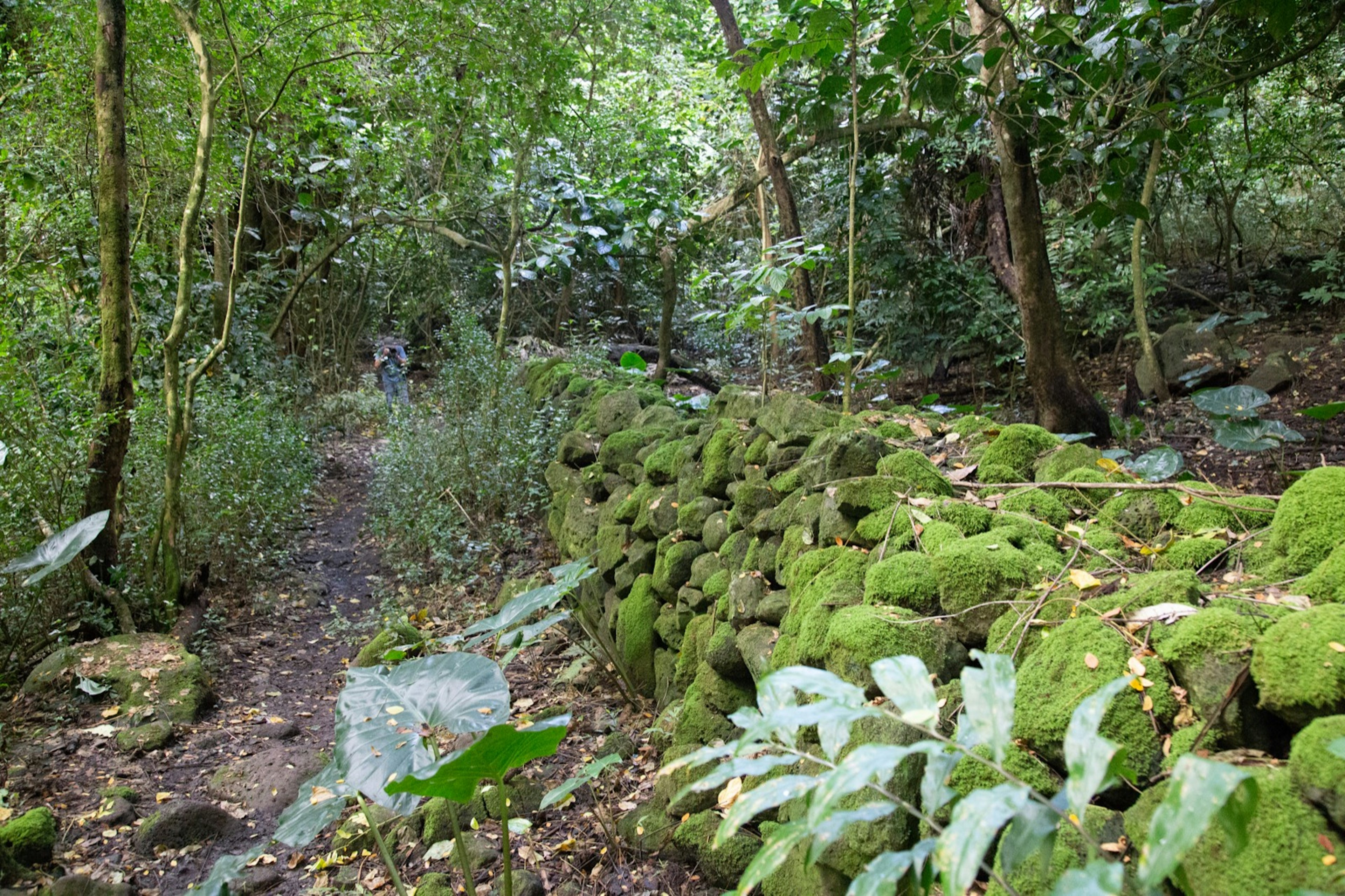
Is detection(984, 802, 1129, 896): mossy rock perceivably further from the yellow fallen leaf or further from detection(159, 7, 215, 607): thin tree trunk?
detection(159, 7, 215, 607): thin tree trunk

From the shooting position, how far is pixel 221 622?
480cm

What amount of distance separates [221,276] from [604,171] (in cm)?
400

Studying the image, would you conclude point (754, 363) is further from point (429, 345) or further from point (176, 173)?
point (176, 173)

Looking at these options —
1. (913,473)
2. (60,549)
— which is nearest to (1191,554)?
(913,473)

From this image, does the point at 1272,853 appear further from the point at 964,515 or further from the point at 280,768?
the point at 280,768

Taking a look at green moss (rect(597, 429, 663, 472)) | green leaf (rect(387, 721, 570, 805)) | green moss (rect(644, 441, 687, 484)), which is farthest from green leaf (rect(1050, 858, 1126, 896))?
green moss (rect(597, 429, 663, 472))

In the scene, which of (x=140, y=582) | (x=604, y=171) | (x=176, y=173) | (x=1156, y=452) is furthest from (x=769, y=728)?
(x=604, y=171)

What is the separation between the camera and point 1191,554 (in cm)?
Answer: 183

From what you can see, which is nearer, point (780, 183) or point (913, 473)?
point (913, 473)

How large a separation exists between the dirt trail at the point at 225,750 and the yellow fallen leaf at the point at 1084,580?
Result: 2614mm

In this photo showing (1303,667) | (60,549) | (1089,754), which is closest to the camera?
(1089,754)

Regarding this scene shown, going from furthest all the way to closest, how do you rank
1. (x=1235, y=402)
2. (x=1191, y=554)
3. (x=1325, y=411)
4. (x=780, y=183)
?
(x=780, y=183)
(x=1235, y=402)
(x=1325, y=411)
(x=1191, y=554)

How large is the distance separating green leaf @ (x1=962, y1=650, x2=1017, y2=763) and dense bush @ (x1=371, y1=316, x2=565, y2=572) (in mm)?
4644

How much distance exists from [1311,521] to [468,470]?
507 cm
